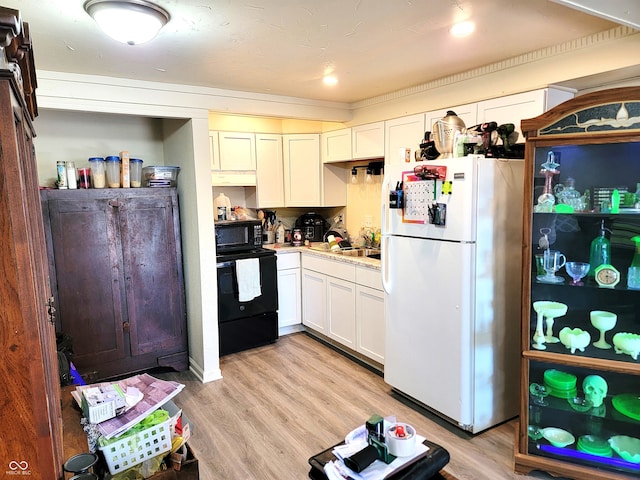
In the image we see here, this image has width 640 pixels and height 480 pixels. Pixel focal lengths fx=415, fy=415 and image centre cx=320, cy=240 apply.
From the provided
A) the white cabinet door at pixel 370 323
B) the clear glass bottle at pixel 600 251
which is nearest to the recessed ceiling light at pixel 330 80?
the white cabinet door at pixel 370 323

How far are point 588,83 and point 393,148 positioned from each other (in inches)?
56.6

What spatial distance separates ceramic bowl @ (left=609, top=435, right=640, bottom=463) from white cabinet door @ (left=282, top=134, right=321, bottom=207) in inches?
121

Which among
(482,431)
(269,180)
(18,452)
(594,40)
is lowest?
(482,431)

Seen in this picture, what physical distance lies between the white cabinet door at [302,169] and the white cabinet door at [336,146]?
0.08 m

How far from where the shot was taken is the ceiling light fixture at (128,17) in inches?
66.3

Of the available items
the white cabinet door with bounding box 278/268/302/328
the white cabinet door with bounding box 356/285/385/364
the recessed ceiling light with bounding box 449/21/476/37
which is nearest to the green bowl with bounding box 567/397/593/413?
the white cabinet door with bounding box 356/285/385/364

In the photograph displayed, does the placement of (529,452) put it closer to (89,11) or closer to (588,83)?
(588,83)

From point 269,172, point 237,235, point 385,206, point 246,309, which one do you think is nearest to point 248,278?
point 246,309

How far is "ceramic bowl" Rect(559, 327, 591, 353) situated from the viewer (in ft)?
7.00

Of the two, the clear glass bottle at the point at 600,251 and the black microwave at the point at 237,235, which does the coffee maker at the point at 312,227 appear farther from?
the clear glass bottle at the point at 600,251

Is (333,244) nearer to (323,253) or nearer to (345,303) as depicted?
(323,253)

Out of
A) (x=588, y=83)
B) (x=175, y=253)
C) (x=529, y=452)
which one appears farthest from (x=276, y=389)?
(x=588, y=83)

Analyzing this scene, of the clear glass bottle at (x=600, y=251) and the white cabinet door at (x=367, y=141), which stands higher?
the white cabinet door at (x=367, y=141)

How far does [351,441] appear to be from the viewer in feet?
4.91
